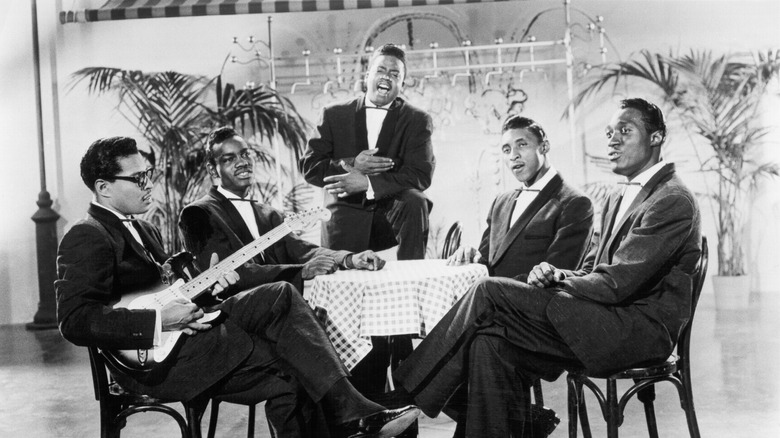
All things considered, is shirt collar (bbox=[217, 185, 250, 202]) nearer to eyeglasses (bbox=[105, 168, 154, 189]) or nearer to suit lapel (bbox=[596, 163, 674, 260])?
eyeglasses (bbox=[105, 168, 154, 189])

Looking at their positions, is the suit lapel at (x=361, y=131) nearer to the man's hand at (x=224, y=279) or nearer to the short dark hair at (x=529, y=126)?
the short dark hair at (x=529, y=126)

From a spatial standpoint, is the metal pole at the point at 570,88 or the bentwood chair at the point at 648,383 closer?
the bentwood chair at the point at 648,383

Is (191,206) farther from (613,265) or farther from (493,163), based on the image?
(493,163)

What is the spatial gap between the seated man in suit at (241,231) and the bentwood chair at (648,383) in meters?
1.00

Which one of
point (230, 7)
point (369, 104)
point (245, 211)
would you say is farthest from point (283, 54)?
point (245, 211)

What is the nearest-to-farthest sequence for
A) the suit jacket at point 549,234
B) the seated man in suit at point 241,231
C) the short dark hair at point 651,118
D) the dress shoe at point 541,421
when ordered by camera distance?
1. the short dark hair at point 651,118
2. the dress shoe at point 541,421
3. the seated man in suit at point 241,231
4. the suit jacket at point 549,234

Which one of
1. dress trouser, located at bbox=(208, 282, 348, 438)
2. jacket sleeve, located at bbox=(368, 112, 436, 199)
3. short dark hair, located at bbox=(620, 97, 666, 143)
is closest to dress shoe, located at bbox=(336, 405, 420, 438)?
dress trouser, located at bbox=(208, 282, 348, 438)

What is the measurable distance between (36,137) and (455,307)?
6.20 meters

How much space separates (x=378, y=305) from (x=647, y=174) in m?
1.14

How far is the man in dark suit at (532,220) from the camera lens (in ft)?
13.1

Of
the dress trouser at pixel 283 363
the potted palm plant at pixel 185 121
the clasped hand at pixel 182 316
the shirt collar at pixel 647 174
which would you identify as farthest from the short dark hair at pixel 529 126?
the potted palm plant at pixel 185 121

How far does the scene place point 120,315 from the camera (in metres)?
2.99

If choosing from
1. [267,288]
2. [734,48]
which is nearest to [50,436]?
[267,288]

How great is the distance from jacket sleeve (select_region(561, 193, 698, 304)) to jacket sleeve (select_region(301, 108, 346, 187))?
6.19ft
